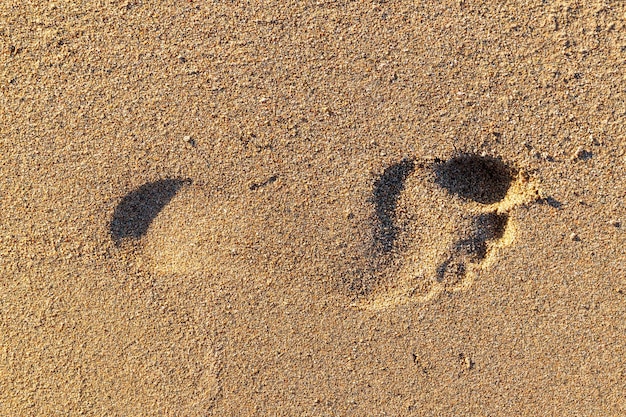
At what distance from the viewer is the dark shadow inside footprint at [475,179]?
4.78ft

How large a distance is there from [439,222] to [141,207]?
831 mm

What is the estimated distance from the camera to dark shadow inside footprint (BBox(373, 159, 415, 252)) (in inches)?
57.4

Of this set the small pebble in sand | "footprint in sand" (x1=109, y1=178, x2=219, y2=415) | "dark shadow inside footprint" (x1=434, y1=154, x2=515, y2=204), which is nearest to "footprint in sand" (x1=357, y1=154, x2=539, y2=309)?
"dark shadow inside footprint" (x1=434, y1=154, x2=515, y2=204)

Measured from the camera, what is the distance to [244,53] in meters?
1.44

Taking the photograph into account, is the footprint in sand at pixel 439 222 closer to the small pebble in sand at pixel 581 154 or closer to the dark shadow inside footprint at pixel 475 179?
the dark shadow inside footprint at pixel 475 179

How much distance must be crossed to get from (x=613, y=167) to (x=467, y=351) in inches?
24.9

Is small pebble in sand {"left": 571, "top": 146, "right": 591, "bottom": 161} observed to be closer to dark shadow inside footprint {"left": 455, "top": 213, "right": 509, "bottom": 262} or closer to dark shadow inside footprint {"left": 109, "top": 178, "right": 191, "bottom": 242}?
dark shadow inside footprint {"left": 455, "top": 213, "right": 509, "bottom": 262}

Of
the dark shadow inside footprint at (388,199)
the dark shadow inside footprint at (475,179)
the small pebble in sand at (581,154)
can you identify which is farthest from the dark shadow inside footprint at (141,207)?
the small pebble in sand at (581,154)

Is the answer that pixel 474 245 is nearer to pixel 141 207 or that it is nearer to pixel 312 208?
pixel 312 208

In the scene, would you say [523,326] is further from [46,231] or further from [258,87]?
[46,231]

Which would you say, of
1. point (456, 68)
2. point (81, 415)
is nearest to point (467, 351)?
point (456, 68)

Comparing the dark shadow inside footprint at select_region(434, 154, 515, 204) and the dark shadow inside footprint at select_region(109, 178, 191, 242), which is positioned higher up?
the dark shadow inside footprint at select_region(109, 178, 191, 242)

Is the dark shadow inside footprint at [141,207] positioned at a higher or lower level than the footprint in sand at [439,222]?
higher

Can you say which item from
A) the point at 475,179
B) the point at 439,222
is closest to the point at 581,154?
the point at 475,179
